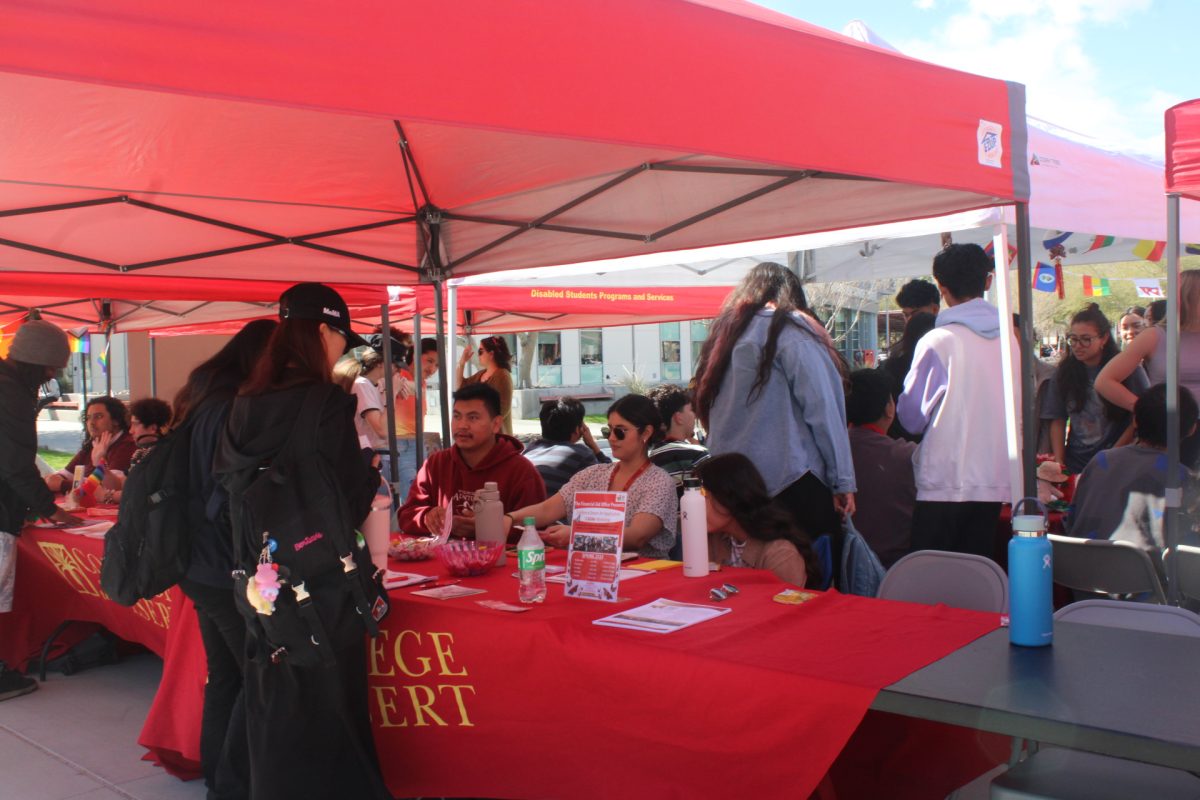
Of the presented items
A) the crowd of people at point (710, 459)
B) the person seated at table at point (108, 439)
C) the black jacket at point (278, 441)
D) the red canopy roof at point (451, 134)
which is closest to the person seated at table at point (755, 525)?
the crowd of people at point (710, 459)

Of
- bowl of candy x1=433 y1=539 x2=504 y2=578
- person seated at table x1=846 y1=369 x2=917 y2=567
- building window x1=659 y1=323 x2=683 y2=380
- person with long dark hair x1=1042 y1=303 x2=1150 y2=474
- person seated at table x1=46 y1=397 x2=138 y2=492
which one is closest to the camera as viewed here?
bowl of candy x1=433 y1=539 x2=504 y2=578

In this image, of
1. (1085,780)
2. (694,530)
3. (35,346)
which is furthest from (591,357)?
(1085,780)

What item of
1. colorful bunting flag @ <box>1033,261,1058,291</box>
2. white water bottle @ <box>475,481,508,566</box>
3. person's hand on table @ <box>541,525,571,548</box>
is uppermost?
colorful bunting flag @ <box>1033,261,1058,291</box>

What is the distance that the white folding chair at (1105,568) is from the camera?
10.3 feet

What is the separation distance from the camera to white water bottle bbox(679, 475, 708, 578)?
2.72 m

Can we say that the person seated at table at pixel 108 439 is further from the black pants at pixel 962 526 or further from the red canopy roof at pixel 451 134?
the black pants at pixel 962 526

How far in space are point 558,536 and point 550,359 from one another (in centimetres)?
2743

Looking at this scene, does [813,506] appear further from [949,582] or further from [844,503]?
[949,582]

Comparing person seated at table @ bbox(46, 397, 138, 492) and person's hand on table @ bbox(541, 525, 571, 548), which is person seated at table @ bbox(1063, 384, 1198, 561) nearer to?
person's hand on table @ bbox(541, 525, 571, 548)

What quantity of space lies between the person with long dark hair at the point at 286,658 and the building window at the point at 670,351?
93.4 ft

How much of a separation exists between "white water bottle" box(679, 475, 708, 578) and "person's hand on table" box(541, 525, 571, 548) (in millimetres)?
727

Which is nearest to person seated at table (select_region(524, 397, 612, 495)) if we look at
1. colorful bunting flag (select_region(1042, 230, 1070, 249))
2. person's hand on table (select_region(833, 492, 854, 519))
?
person's hand on table (select_region(833, 492, 854, 519))

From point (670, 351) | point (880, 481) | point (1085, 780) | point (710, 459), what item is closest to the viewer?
point (1085, 780)

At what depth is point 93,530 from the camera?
4.36 metres
